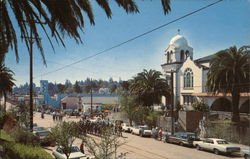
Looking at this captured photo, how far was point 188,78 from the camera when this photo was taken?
44.3 m

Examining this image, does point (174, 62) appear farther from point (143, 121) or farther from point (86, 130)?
point (86, 130)

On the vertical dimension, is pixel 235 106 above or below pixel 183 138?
above

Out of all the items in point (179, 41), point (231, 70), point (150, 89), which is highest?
point (179, 41)

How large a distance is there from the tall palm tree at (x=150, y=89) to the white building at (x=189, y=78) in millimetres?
3610

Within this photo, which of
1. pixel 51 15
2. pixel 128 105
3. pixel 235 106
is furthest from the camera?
pixel 128 105

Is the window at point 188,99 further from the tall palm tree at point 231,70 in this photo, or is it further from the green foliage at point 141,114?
the tall palm tree at point 231,70

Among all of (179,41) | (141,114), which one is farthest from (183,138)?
(179,41)

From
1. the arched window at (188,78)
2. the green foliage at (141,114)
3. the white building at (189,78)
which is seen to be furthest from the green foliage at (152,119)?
the arched window at (188,78)

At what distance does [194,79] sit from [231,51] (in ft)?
53.2

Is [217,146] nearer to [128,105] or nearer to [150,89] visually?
[128,105]

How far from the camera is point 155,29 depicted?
9.95 m

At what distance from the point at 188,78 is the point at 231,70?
1783 cm

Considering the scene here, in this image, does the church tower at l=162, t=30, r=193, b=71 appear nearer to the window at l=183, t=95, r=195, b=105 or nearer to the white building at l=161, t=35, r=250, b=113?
the white building at l=161, t=35, r=250, b=113

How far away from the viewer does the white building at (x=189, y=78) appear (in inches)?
1491
